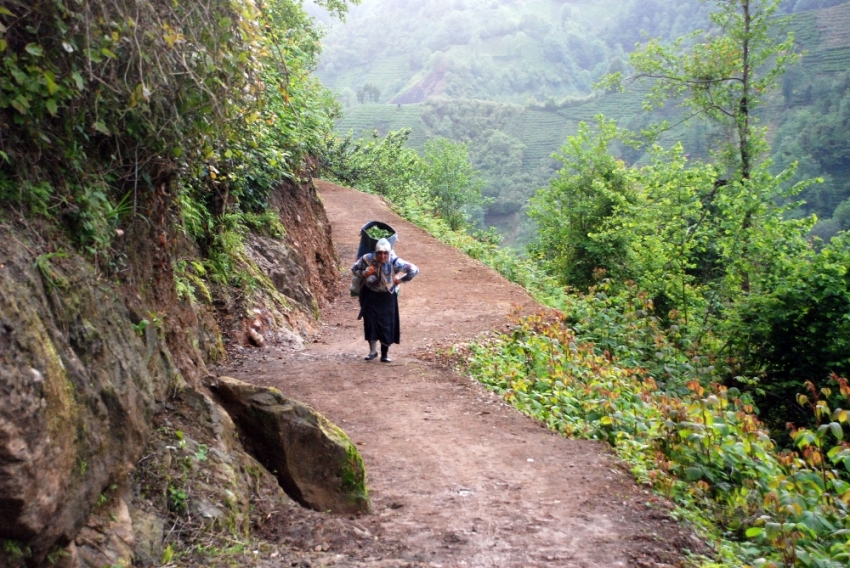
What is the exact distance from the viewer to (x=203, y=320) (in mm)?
7266

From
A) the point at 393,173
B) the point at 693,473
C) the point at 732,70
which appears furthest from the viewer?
the point at 393,173

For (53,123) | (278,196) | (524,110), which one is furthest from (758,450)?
(524,110)

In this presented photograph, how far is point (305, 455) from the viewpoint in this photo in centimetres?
464

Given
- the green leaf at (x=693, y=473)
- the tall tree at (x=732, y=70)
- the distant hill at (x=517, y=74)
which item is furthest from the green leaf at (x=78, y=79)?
the distant hill at (x=517, y=74)

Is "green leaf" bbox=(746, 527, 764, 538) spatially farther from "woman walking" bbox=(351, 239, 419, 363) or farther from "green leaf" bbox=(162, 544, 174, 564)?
"woman walking" bbox=(351, 239, 419, 363)

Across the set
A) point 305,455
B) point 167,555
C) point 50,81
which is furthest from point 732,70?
point 167,555

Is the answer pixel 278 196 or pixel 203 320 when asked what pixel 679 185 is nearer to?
pixel 278 196

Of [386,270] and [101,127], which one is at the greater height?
[101,127]

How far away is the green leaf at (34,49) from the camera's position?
3031 mm

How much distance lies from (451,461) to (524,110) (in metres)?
108

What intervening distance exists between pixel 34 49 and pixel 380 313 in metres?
5.85

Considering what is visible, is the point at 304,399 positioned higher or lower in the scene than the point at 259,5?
lower

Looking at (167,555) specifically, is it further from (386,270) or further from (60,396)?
(386,270)

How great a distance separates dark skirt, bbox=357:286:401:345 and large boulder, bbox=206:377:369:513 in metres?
3.84
